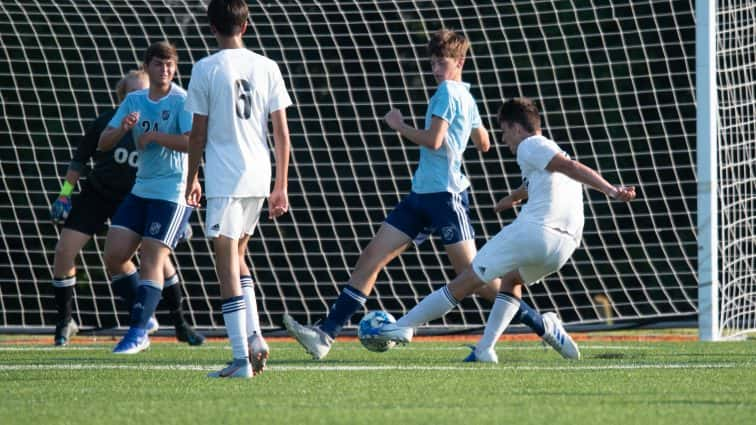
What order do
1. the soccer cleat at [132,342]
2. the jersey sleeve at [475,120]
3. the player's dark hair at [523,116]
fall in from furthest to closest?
1. the soccer cleat at [132,342]
2. the jersey sleeve at [475,120]
3. the player's dark hair at [523,116]

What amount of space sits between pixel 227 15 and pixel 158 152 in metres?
2.27

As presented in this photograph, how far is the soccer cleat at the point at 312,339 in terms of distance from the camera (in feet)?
23.5

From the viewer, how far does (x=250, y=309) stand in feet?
21.1

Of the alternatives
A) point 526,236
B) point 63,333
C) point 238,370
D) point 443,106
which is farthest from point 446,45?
point 63,333

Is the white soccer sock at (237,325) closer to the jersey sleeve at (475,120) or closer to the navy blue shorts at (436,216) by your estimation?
the navy blue shorts at (436,216)

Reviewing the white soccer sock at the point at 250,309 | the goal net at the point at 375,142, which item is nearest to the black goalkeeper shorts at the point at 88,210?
the white soccer sock at the point at 250,309

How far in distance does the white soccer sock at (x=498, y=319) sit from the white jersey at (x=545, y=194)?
452mm

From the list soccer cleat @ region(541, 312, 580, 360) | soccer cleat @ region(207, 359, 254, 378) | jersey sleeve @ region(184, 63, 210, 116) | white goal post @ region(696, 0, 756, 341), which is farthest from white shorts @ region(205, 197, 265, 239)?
white goal post @ region(696, 0, 756, 341)

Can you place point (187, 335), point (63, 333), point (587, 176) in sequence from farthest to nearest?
point (187, 335) → point (63, 333) → point (587, 176)

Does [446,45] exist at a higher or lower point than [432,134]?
higher

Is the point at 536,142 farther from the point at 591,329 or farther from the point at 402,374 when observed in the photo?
the point at 591,329

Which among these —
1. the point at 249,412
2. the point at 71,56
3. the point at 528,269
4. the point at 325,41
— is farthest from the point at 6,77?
the point at 249,412

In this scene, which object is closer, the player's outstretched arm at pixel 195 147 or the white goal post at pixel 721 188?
the player's outstretched arm at pixel 195 147

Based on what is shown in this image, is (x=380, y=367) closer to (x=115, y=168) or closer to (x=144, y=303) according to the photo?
(x=144, y=303)
